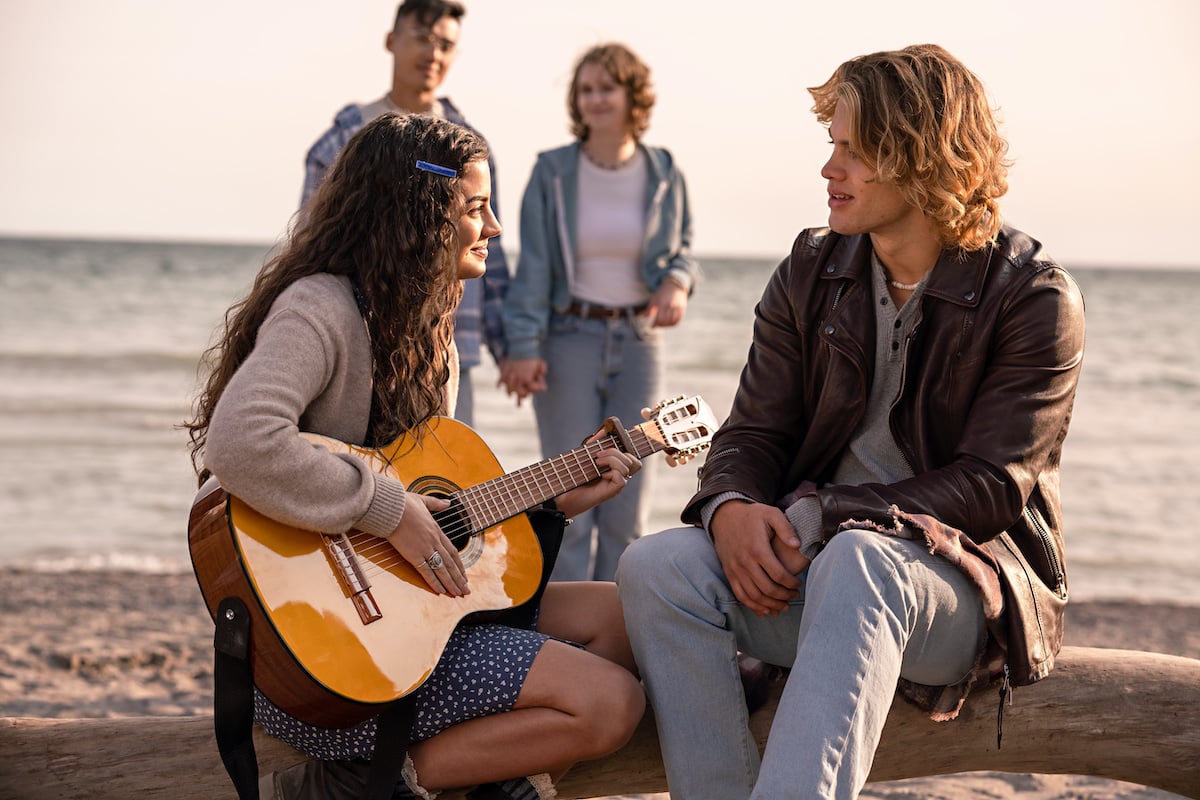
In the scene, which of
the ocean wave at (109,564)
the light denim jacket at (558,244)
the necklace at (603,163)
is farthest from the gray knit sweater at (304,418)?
the ocean wave at (109,564)

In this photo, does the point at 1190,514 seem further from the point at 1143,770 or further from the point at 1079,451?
the point at 1143,770

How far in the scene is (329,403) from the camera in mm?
2490

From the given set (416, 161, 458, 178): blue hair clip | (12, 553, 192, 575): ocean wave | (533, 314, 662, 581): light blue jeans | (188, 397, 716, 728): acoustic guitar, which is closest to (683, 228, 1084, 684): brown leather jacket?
(188, 397, 716, 728): acoustic guitar

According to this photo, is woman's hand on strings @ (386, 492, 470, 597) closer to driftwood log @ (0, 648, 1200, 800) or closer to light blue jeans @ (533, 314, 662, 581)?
driftwood log @ (0, 648, 1200, 800)

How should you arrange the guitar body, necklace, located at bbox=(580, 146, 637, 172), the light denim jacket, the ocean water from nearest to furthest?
1. the guitar body
2. the light denim jacket
3. necklace, located at bbox=(580, 146, 637, 172)
4. the ocean water

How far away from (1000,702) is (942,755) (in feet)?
0.70

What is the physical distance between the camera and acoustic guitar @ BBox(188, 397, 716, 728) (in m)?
2.25

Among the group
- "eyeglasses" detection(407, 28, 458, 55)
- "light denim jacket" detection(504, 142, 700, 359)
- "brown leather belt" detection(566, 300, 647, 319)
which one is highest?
"eyeglasses" detection(407, 28, 458, 55)

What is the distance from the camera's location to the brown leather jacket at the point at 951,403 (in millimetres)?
2420

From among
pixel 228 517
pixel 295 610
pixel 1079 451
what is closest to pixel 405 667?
pixel 295 610

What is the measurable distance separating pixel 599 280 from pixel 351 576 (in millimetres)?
2491

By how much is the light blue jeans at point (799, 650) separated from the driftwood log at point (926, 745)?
0.60 ft

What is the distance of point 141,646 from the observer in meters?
5.20

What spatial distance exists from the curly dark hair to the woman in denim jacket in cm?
193
